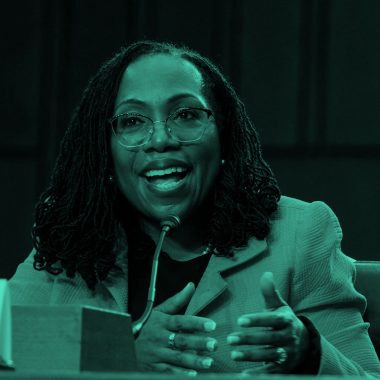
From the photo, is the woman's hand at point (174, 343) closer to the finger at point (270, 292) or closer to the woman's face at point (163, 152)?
the finger at point (270, 292)

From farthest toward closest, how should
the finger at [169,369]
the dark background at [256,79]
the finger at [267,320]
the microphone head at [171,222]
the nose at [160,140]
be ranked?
the dark background at [256,79] < the nose at [160,140] < the microphone head at [171,222] < the finger at [169,369] < the finger at [267,320]

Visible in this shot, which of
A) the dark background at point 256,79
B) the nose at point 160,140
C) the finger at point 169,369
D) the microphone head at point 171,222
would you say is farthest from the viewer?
the dark background at point 256,79

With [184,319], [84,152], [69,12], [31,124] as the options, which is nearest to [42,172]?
[31,124]

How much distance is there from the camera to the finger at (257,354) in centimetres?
118

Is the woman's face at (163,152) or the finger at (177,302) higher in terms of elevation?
the woman's face at (163,152)

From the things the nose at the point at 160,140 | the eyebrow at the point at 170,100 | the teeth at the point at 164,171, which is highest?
the eyebrow at the point at 170,100

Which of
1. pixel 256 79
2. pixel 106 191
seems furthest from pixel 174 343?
pixel 256 79

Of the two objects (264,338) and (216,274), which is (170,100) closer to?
(216,274)

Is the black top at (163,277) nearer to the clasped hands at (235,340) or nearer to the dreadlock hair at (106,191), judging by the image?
the dreadlock hair at (106,191)

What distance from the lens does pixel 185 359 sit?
49.1 inches

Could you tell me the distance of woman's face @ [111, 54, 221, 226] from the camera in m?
1.62

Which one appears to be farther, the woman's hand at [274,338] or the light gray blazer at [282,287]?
the light gray blazer at [282,287]

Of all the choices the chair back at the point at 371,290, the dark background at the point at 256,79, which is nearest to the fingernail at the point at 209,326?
the chair back at the point at 371,290

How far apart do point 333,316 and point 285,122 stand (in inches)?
66.1
